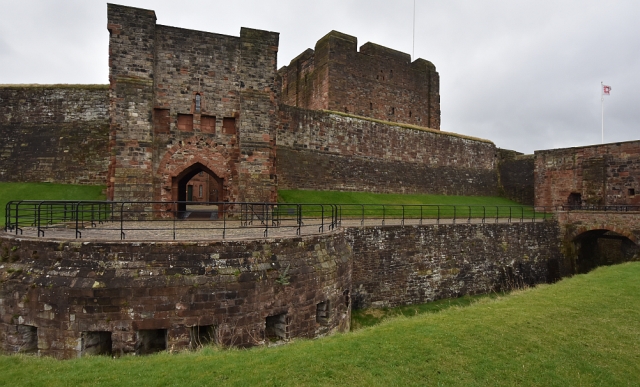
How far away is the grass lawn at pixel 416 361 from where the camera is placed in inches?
204

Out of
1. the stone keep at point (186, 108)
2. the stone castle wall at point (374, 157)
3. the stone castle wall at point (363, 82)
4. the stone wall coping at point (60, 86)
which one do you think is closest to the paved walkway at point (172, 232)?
the stone keep at point (186, 108)

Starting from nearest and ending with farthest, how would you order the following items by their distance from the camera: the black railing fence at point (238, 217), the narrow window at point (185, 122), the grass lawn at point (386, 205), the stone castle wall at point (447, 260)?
1. the black railing fence at point (238, 217)
2. the stone castle wall at point (447, 260)
3. the narrow window at point (185, 122)
4. the grass lawn at point (386, 205)

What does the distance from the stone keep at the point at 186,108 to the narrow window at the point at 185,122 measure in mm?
39

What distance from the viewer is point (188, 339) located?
6926mm

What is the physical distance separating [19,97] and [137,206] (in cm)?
907

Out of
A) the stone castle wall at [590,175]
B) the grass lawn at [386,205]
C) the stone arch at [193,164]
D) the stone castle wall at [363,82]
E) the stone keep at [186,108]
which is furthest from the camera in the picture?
the stone castle wall at [363,82]

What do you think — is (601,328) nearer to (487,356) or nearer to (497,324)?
Answer: (497,324)

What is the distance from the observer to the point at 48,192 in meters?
15.8

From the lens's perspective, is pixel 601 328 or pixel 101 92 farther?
pixel 101 92

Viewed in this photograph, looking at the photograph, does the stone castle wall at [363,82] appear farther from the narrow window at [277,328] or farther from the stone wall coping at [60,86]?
the narrow window at [277,328]

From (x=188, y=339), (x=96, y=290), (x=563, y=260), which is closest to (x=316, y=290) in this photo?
(x=188, y=339)

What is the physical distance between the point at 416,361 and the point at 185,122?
42.1ft

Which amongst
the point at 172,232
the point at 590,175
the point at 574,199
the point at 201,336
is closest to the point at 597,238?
the point at 574,199

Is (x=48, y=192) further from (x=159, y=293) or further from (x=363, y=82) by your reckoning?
(x=363, y=82)
